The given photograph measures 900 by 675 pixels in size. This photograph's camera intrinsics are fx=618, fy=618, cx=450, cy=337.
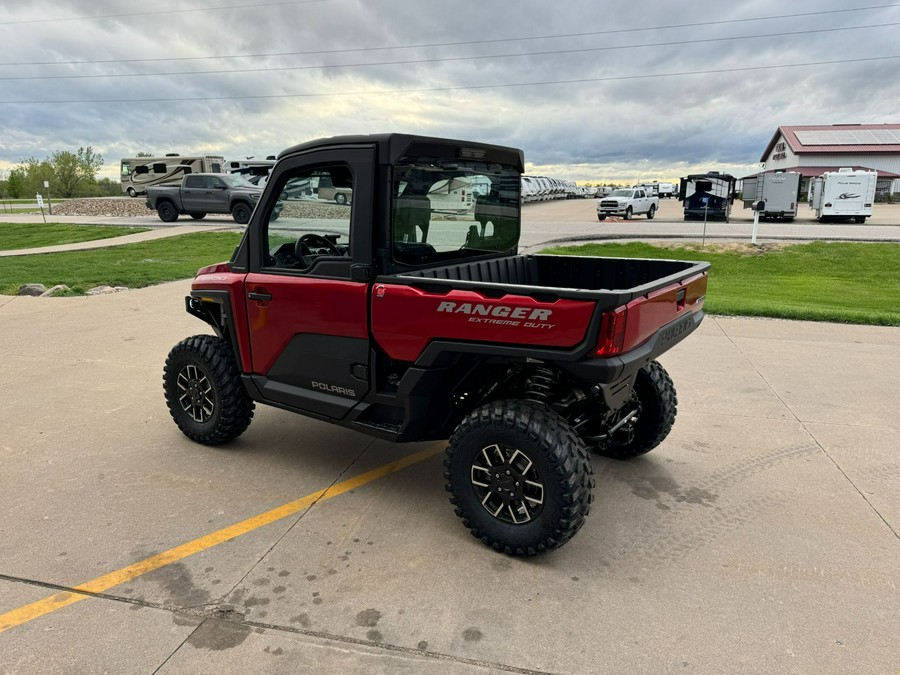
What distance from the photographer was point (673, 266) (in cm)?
400

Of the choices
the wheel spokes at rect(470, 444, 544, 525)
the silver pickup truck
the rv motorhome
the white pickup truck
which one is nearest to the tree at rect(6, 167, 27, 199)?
the rv motorhome

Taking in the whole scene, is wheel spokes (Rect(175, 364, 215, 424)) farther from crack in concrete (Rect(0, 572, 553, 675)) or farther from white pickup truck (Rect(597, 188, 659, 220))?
white pickup truck (Rect(597, 188, 659, 220))

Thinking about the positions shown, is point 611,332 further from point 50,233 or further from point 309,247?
point 50,233

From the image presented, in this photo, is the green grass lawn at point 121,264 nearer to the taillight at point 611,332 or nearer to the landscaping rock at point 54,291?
the landscaping rock at point 54,291

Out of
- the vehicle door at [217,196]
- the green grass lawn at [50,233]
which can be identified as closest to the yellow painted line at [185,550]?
the green grass lawn at [50,233]

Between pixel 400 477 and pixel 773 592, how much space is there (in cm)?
217

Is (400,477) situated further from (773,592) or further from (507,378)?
(773,592)

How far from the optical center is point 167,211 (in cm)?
2439

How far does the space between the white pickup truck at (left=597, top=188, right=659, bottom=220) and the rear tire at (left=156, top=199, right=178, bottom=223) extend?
1883 centimetres

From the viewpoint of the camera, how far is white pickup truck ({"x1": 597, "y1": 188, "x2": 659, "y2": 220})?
2995cm

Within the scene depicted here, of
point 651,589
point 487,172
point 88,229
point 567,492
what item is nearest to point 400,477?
point 567,492

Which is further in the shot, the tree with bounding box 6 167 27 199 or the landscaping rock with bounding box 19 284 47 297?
the tree with bounding box 6 167 27 199

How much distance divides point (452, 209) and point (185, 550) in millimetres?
2369

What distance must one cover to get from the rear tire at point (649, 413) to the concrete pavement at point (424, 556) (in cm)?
15
